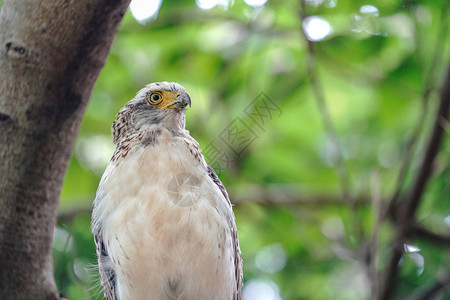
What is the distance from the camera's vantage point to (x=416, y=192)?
5250 mm

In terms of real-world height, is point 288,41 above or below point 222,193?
above

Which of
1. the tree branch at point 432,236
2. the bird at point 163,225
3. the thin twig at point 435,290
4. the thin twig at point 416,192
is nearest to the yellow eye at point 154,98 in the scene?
the bird at point 163,225

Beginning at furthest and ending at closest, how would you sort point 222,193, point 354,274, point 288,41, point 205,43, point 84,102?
1. point 354,274
2. point 205,43
3. point 288,41
4. point 222,193
5. point 84,102

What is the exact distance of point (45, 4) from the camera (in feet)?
A: 10.6

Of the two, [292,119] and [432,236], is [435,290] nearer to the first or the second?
[432,236]

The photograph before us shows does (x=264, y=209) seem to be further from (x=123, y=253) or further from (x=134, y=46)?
(x=123, y=253)

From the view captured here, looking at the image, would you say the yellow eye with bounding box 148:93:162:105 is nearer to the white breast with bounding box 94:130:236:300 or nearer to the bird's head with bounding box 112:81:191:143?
the bird's head with bounding box 112:81:191:143

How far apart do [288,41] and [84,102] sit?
3.39 meters

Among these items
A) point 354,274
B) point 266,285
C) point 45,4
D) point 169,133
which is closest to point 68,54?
point 45,4

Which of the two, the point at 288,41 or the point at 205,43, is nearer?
the point at 288,41

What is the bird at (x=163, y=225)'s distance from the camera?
12.3 feet

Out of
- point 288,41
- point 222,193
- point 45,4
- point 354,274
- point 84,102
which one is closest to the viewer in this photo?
point 45,4

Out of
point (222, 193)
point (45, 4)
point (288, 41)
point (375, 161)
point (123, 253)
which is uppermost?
point (288, 41)

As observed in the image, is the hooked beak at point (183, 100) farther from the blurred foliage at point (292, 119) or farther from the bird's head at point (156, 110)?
the blurred foliage at point (292, 119)
